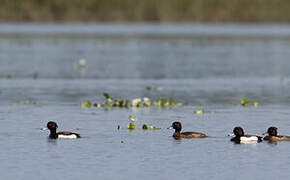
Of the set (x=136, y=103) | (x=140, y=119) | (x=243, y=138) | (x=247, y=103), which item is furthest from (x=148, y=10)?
(x=243, y=138)

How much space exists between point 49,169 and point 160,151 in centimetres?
405

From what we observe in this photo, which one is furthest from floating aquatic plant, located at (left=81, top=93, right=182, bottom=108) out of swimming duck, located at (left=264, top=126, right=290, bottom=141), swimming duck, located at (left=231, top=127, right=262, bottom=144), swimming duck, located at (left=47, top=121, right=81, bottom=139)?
swimming duck, located at (left=264, top=126, right=290, bottom=141)

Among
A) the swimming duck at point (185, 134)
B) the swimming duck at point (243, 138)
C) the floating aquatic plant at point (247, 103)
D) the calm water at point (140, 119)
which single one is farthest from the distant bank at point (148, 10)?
the swimming duck at point (243, 138)

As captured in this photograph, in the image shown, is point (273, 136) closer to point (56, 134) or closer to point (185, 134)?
point (185, 134)

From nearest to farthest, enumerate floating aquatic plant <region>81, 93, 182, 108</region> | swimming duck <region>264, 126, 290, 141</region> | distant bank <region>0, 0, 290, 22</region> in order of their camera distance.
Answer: swimming duck <region>264, 126, 290, 141</region> < floating aquatic plant <region>81, 93, 182, 108</region> < distant bank <region>0, 0, 290, 22</region>

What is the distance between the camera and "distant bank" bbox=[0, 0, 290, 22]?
172750 millimetres

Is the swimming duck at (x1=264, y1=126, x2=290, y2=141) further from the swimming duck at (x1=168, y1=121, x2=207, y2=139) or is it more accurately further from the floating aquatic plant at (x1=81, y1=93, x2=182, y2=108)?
the floating aquatic plant at (x1=81, y1=93, x2=182, y2=108)

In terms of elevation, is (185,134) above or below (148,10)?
below

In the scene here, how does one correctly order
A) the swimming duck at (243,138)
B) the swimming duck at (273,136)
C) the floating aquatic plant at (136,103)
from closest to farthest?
the swimming duck at (243,138) → the swimming duck at (273,136) → the floating aquatic plant at (136,103)

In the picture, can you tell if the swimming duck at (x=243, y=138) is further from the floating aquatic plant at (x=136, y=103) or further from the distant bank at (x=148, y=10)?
the distant bank at (x=148, y=10)

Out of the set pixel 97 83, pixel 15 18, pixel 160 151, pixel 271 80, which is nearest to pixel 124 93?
pixel 97 83

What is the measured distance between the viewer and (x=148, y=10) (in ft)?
602

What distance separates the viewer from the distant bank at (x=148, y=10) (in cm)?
17275

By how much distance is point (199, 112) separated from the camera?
1334 inches
